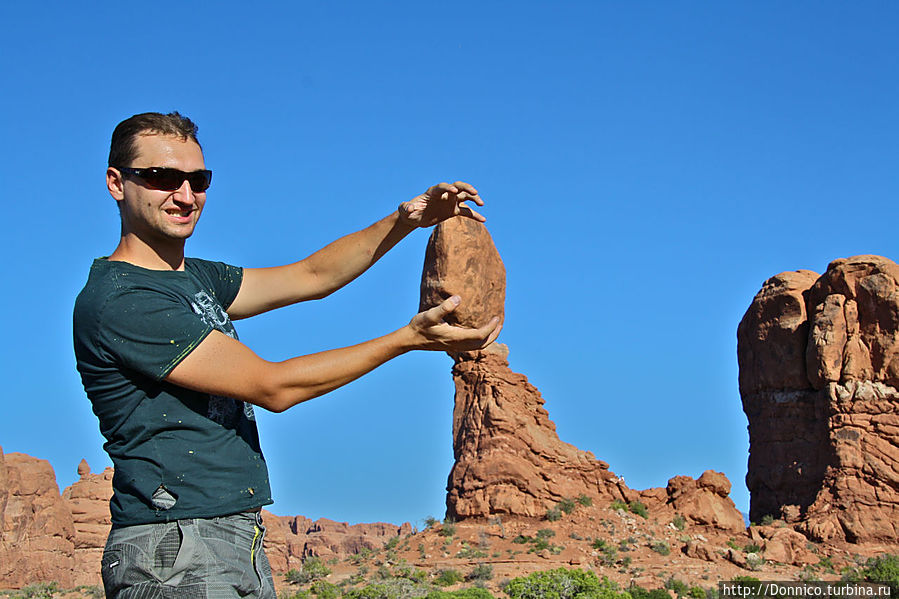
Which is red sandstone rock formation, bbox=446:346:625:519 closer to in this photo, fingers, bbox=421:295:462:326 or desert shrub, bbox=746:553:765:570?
desert shrub, bbox=746:553:765:570

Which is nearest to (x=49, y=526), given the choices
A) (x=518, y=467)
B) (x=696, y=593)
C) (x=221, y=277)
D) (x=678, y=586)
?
(x=518, y=467)

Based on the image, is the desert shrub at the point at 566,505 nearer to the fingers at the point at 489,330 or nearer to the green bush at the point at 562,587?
the green bush at the point at 562,587

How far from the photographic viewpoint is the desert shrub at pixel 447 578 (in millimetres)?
24406

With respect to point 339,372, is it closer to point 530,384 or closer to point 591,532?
point 591,532

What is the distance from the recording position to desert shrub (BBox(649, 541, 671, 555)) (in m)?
27.8

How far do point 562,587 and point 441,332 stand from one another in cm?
1871

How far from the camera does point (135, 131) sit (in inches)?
133

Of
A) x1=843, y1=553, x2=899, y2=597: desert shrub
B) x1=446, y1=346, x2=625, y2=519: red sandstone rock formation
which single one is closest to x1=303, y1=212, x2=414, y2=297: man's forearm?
x1=843, y1=553, x2=899, y2=597: desert shrub

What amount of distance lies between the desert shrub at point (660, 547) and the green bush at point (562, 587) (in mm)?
5716

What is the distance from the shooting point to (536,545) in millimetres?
27812

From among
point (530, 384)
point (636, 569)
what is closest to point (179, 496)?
point (636, 569)

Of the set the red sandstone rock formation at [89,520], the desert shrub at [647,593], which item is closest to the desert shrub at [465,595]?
the desert shrub at [647,593]

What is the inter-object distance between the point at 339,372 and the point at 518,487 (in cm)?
2745

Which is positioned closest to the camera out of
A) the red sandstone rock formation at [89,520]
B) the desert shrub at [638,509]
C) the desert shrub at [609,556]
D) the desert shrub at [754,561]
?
the desert shrub at [754,561]
